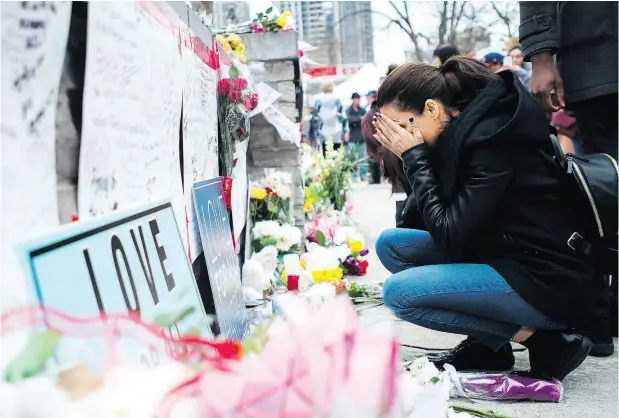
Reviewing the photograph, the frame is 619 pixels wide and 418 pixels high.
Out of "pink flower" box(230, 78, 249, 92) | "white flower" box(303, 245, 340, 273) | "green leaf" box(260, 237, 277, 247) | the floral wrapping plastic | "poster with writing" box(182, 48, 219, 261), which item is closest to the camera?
"poster with writing" box(182, 48, 219, 261)

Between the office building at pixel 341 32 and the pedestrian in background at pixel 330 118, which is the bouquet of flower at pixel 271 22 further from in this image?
the office building at pixel 341 32

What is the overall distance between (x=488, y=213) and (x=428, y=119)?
1.31 feet

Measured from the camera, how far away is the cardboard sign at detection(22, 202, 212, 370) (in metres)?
0.87

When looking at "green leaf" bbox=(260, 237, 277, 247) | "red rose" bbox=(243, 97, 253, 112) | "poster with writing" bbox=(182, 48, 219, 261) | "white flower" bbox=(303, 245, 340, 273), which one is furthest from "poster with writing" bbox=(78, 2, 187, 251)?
"green leaf" bbox=(260, 237, 277, 247)

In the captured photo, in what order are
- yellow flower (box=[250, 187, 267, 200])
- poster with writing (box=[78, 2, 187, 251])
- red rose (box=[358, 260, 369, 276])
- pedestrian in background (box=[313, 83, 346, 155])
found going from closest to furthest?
poster with writing (box=[78, 2, 187, 251]), yellow flower (box=[250, 187, 267, 200]), red rose (box=[358, 260, 369, 276]), pedestrian in background (box=[313, 83, 346, 155])

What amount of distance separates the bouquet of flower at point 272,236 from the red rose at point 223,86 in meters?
1.56

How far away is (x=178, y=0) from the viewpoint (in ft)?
5.87

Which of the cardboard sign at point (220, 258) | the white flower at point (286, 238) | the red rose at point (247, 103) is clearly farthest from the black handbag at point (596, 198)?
the white flower at point (286, 238)

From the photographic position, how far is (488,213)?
207 centimetres

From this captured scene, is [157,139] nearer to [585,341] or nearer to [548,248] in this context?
[548,248]

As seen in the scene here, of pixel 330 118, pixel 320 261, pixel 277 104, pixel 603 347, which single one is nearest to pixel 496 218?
pixel 603 347

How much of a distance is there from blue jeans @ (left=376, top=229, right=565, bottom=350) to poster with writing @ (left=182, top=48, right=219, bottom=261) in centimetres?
76

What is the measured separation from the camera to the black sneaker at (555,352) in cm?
221

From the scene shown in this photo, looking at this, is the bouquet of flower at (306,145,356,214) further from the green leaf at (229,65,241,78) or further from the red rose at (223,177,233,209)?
the red rose at (223,177,233,209)
